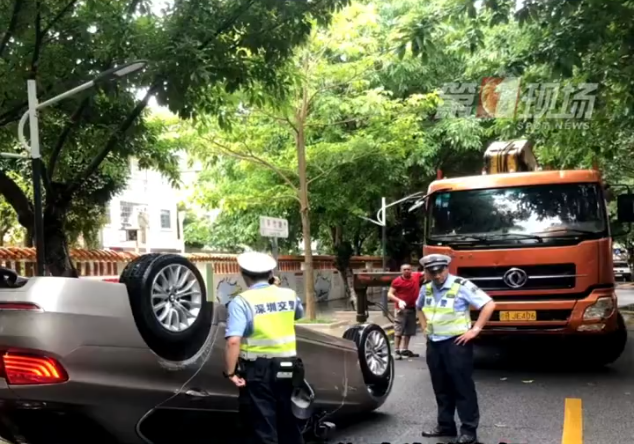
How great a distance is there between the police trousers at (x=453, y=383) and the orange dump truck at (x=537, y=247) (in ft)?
9.45

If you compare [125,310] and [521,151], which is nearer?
[125,310]

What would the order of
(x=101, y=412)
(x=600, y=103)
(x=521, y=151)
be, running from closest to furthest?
(x=101, y=412) → (x=521, y=151) → (x=600, y=103)

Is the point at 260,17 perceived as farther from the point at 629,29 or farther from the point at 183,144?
the point at 183,144

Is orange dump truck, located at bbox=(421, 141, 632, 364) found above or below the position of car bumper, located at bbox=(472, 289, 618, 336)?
above

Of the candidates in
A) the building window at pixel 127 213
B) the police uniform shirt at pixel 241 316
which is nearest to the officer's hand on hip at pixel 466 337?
the police uniform shirt at pixel 241 316

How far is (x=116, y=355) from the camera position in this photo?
3770 mm

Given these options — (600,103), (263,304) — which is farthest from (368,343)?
(600,103)

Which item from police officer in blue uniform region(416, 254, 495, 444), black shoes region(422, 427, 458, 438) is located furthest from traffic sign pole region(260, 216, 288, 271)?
black shoes region(422, 427, 458, 438)

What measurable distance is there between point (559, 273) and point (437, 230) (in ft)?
5.31

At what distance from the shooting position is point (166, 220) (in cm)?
3506

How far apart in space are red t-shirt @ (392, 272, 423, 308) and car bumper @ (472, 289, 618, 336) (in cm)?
245

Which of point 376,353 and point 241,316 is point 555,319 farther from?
point 241,316

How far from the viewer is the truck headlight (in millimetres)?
8039

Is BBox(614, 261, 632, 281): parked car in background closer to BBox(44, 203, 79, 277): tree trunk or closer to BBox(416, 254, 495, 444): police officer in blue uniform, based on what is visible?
BBox(44, 203, 79, 277): tree trunk
